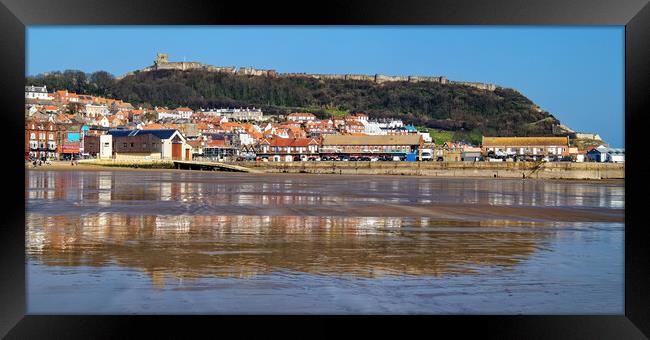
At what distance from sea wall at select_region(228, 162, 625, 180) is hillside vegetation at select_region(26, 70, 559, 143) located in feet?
225

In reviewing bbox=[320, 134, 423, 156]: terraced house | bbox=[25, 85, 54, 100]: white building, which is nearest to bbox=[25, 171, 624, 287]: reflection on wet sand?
bbox=[320, 134, 423, 156]: terraced house

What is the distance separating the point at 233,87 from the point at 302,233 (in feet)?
440

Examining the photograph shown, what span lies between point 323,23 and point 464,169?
54481mm

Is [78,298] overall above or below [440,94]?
below

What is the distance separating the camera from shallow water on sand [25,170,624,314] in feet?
17.1

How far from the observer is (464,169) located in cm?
5716

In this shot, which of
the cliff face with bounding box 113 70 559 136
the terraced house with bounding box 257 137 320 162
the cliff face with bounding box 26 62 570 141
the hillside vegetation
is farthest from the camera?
the cliff face with bounding box 113 70 559 136

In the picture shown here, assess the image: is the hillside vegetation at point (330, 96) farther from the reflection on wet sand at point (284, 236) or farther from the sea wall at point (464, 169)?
the reflection on wet sand at point (284, 236)

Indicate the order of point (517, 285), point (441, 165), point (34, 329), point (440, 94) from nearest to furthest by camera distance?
point (34, 329), point (517, 285), point (441, 165), point (440, 94)

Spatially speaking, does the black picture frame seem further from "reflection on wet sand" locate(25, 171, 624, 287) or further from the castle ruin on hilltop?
the castle ruin on hilltop

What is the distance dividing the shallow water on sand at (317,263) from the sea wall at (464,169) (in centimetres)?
4194

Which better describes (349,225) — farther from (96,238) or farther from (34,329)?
(34,329)

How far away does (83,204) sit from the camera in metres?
15.6

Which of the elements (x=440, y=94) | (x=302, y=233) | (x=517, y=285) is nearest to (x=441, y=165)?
(x=302, y=233)
